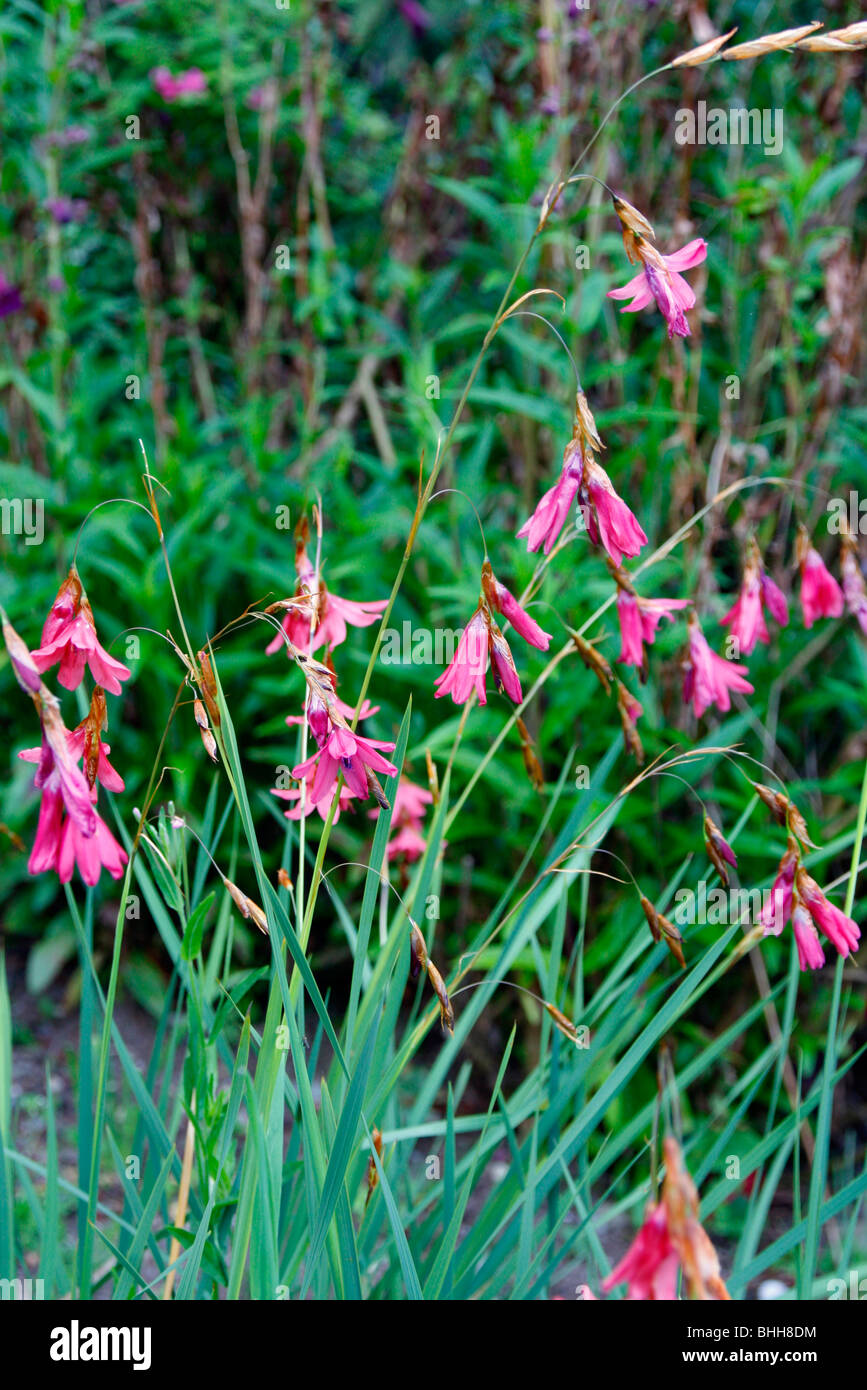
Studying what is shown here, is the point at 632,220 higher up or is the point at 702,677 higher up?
the point at 632,220

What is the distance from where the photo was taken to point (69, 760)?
0.74 meters

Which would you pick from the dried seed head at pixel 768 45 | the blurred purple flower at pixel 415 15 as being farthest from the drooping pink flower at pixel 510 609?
the blurred purple flower at pixel 415 15

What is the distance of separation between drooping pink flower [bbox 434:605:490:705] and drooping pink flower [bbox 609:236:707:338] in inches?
11.5

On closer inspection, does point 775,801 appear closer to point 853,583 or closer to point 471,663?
point 471,663

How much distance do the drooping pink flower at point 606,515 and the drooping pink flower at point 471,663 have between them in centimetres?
12

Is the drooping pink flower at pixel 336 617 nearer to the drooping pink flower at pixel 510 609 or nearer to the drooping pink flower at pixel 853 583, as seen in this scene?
the drooping pink flower at pixel 510 609

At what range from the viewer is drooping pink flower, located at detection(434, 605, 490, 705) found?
97 cm

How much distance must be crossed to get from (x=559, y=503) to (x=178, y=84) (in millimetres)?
2722

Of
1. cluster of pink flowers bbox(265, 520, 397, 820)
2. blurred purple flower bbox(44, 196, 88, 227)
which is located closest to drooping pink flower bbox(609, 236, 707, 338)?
cluster of pink flowers bbox(265, 520, 397, 820)

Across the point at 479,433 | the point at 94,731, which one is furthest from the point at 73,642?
the point at 479,433

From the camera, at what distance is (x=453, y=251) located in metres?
3.54

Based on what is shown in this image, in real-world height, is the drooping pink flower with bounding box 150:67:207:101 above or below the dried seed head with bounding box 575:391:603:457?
above

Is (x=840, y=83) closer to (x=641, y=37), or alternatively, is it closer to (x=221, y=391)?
(x=641, y=37)

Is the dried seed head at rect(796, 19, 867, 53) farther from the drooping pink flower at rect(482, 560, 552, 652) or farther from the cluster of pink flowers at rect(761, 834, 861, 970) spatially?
the cluster of pink flowers at rect(761, 834, 861, 970)
